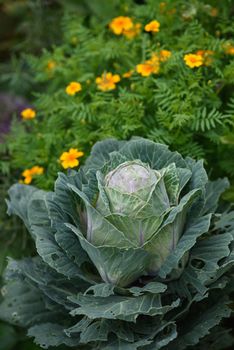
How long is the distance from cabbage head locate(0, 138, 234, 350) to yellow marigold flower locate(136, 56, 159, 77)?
39cm

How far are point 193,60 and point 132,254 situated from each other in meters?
0.89

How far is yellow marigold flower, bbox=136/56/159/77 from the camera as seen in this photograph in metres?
2.27

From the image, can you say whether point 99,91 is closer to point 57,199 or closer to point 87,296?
point 57,199

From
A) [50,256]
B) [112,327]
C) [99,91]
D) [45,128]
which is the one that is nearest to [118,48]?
[99,91]

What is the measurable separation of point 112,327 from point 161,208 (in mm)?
443

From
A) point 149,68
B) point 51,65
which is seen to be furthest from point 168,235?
point 51,65

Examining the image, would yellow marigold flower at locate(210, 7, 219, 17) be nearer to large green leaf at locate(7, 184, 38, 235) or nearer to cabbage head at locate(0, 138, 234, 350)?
cabbage head at locate(0, 138, 234, 350)

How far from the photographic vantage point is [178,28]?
2488 millimetres

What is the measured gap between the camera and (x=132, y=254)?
5.50 feet

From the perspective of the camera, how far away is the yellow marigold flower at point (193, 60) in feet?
6.97

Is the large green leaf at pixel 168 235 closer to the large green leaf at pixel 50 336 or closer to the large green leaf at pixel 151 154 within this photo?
the large green leaf at pixel 151 154

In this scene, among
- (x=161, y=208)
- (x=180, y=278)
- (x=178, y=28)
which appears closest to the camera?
(x=161, y=208)

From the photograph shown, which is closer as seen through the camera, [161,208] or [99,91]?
[161,208]

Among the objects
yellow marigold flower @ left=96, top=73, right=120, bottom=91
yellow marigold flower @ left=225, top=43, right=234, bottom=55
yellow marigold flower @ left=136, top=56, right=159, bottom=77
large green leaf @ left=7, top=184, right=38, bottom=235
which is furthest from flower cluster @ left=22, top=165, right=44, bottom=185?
yellow marigold flower @ left=225, top=43, right=234, bottom=55
